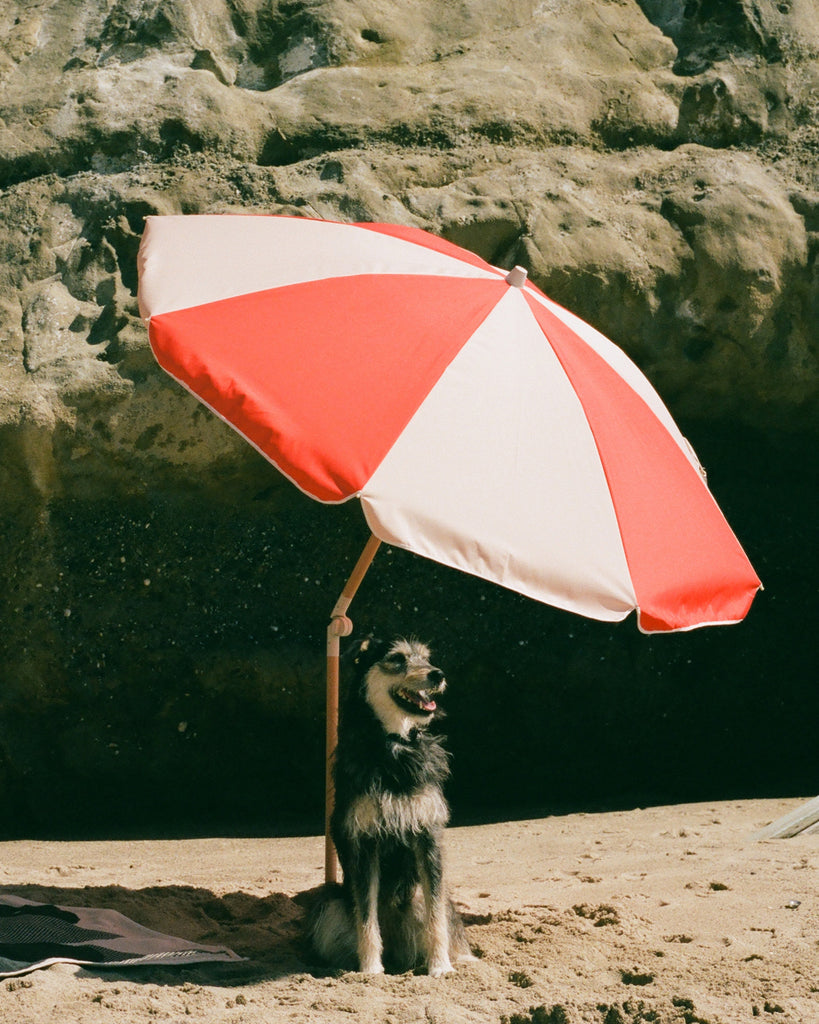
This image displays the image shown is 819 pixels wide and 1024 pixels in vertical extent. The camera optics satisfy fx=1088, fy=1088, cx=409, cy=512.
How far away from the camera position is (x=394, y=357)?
3.37 m

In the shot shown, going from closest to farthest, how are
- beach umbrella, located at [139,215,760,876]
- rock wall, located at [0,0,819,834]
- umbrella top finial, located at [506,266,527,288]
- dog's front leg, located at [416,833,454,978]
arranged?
beach umbrella, located at [139,215,760,876], dog's front leg, located at [416,833,454,978], umbrella top finial, located at [506,266,527,288], rock wall, located at [0,0,819,834]

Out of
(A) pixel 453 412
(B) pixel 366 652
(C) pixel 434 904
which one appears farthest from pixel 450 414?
(C) pixel 434 904

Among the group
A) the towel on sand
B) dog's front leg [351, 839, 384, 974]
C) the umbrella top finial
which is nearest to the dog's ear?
dog's front leg [351, 839, 384, 974]

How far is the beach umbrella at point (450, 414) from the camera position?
302cm

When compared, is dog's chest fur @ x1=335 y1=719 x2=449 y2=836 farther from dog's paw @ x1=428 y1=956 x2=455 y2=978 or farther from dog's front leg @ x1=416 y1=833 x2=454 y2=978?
dog's paw @ x1=428 y1=956 x2=455 y2=978

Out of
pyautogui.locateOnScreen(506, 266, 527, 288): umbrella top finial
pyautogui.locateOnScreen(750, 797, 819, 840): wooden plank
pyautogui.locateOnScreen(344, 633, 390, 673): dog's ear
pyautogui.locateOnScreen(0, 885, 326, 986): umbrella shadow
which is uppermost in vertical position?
pyautogui.locateOnScreen(506, 266, 527, 288): umbrella top finial

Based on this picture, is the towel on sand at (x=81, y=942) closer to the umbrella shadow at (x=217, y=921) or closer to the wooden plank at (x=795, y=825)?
the umbrella shadow at (x=217, y=921)

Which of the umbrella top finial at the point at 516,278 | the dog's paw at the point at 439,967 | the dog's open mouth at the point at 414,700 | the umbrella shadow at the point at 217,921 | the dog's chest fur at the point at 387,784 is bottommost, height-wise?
the umbrella shadow at the point at 217,921

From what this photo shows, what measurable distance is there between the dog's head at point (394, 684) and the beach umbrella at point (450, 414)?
24cm

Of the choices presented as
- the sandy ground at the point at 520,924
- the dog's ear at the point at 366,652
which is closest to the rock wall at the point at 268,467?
the sandy ground at the point at 520,924

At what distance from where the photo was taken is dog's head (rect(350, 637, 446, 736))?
11.6ft

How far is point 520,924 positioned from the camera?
13.1ft

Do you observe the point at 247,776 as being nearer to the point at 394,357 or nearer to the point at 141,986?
the point at 141,986

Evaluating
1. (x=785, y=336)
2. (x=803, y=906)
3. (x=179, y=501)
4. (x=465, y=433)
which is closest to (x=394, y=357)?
(x=465, y=433)
